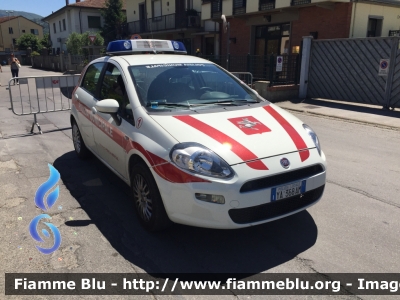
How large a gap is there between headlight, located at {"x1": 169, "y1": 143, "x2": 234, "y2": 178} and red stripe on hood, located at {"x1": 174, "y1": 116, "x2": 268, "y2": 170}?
0.62ft

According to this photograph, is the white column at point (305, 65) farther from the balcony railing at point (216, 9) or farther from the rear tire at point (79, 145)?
the balcony railing at point (216, 9)

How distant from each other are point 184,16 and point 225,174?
24.8 metres

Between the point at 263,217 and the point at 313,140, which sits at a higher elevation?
the point at 313,140

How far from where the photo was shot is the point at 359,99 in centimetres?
1202

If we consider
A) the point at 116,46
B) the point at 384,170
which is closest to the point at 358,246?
the point at 384,170

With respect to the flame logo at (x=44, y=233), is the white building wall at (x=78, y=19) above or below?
above

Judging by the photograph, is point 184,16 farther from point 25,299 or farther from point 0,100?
point 25,299

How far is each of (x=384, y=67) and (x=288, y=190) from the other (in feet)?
31.9

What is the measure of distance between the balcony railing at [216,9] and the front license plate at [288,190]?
2124 centimetres

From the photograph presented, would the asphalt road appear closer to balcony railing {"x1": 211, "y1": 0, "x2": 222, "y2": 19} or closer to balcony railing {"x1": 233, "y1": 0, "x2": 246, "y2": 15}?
balcony railing {"x1": 233, "y1": 0, "x2": 246, "y2": 15}

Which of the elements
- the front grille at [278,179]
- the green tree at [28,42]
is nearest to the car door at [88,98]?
the front grille at [278,179]

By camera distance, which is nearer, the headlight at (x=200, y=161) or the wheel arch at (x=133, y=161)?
the headlight at (x=200, y=161)

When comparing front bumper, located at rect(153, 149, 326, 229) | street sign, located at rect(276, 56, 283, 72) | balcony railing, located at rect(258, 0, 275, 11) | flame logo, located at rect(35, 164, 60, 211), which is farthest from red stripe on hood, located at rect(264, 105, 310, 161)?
balcony railing, located at rect(258, 0, 275, 11)

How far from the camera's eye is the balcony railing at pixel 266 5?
60.9ft
